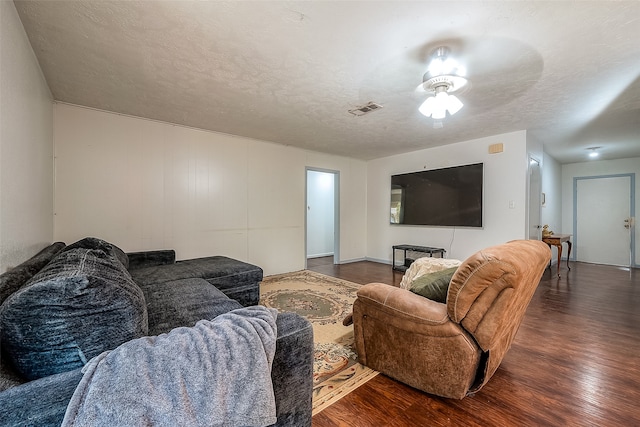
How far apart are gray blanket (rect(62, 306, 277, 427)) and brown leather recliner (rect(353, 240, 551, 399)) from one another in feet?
3.40

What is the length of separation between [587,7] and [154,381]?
9.28 ft

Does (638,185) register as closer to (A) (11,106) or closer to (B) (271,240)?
(B) (271,240)

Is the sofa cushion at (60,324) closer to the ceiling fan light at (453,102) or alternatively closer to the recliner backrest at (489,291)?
the recliner backrest at (489,291)

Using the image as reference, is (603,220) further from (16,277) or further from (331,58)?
(16,277)

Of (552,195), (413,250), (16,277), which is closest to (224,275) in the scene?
(16,277)

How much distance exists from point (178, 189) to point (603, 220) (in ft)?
28.4

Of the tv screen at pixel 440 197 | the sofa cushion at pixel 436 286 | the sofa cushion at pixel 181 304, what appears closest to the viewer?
the sofa cushion at pixel 181 304

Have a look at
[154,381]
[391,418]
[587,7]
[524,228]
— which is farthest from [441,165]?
[154,381]

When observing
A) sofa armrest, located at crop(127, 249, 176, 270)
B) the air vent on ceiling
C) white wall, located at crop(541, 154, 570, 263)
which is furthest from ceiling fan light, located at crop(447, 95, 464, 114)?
white wall, located at crop(541, 154, 570, 263)

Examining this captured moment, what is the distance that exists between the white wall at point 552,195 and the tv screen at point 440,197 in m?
1.83

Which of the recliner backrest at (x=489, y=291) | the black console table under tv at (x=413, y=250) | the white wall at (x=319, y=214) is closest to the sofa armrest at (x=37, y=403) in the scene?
the recliner backrest at (x=489, y=291)

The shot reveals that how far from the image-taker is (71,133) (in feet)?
10.2

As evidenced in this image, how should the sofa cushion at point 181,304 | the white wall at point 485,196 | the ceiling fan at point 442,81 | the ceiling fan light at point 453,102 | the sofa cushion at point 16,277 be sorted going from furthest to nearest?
the white wall at point 485,196 → the ceiling fan light at point 453,102 → the ceiling fan at point 442,81 → the sofa cushion at point 181,304 → the sofa cushion at point 16,277

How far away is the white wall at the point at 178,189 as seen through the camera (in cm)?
315
